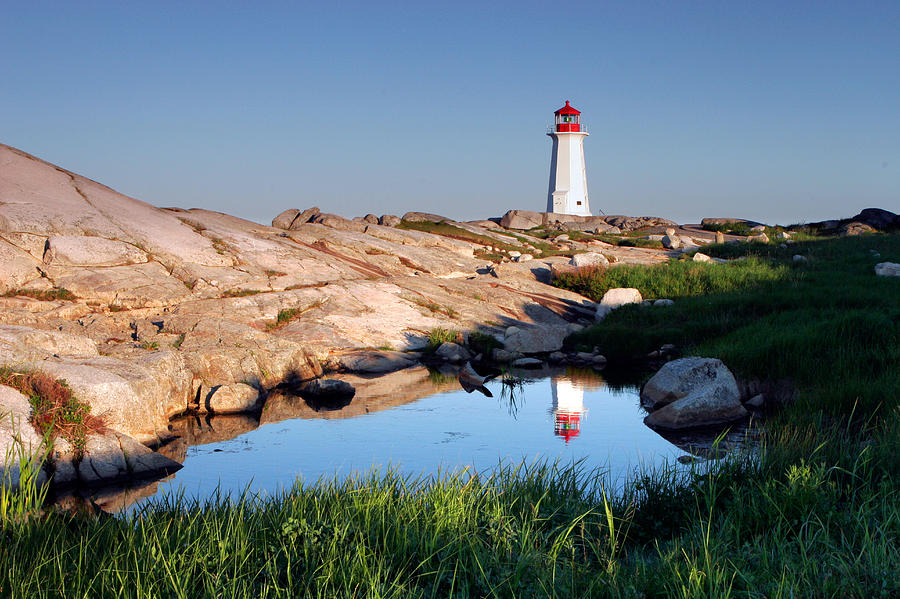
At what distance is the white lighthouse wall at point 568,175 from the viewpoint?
72125 mm

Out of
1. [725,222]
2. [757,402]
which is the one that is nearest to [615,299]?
[757,402]

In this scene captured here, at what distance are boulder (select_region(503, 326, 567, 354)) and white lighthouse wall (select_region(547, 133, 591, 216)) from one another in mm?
55334

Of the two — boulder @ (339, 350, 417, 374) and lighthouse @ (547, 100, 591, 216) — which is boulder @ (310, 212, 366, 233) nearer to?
boulder @ (339, 350, 417, 374)

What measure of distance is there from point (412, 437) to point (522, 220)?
174ft

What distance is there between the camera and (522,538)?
5348 millimetres

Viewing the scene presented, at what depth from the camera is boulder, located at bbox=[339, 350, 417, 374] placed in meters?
16.3

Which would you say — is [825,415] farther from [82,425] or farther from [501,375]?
[82,425]

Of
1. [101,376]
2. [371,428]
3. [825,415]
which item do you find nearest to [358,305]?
[371,428]

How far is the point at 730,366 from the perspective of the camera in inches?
524

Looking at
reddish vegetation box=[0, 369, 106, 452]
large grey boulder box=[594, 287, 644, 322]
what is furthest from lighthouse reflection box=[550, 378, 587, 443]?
reddish vegetation box=[0, 369, 106, 452]

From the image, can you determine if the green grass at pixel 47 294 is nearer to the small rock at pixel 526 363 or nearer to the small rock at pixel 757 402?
the small rock at pixel 526 363

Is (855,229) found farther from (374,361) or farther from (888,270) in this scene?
(374,361)

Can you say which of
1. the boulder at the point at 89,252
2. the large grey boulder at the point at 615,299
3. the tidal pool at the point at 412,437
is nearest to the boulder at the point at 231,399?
the tidal pool at the point at 412,437

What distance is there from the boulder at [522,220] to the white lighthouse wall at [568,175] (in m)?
8.69
